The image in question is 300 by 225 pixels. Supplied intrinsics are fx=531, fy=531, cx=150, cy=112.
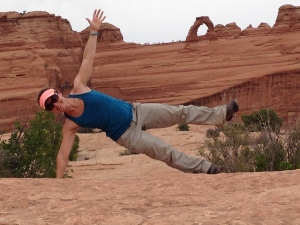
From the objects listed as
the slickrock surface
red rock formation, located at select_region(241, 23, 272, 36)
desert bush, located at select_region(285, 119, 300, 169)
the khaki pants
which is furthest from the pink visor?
red rock formation, located at select_region(241, 23, 272, 36)

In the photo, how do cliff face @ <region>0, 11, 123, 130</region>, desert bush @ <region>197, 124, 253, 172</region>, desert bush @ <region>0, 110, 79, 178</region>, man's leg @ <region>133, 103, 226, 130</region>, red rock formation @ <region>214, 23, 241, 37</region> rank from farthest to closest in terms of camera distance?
red rock formation @ <region>214, 23, 241, 37</region>
cliff face @ <region>0, 11, 123, 130</region>
desert bush @ <region>0, 110, 79, 178</region>
desert bush @ <region>197, 124, 253, 172</region>
man's leg @ <region>133, 103, 226, 130</region>

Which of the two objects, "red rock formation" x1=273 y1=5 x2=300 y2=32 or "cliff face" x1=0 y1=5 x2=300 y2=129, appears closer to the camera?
"cliff face" x1=0 y1=5 x2=300 y2=129

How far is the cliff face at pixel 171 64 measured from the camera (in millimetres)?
27094

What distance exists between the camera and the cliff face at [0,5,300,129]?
27094 millimetres

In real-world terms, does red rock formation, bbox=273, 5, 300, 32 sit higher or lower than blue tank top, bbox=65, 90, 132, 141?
higher

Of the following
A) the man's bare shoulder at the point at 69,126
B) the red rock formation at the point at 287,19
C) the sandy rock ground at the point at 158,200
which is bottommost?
the sandy rock ground at the point at 158,200

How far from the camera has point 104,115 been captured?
4547 millimetres

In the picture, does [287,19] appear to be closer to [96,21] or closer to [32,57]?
[32,57]

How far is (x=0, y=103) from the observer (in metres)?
24.5

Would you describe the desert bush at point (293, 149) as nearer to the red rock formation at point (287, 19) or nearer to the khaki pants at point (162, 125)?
the khaki pants at point (162, 125)

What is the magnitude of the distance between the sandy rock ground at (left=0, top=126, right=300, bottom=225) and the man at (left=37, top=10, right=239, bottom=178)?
0.73 meters

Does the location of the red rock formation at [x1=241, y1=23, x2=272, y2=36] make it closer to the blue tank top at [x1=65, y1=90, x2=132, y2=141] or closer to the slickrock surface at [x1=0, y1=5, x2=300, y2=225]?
the slickrock surface at [x1=0, y1=5, x2=300, y2=225]

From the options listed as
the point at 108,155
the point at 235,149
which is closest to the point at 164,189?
the point at 235,149

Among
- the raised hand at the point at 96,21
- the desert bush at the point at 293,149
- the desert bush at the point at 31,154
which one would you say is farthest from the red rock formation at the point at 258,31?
the raised hand at the point at 96,21
